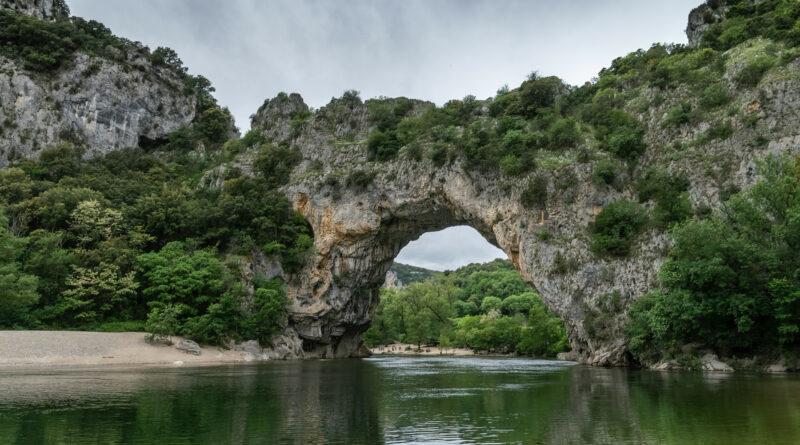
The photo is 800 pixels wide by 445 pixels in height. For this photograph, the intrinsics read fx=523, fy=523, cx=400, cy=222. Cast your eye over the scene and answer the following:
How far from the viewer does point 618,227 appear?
36.4 metres

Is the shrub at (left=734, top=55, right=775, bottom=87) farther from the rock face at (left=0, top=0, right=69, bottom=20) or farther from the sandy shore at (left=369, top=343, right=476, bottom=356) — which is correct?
the rock face at (left=0, top=0, right=69, bottom=20)

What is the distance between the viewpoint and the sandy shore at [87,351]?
103 feet

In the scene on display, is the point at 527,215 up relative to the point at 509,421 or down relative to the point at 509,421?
up

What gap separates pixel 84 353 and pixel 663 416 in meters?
35.0

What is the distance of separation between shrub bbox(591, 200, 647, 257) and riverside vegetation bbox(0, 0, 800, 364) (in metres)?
0.13

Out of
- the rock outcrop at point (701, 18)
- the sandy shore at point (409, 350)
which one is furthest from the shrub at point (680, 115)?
the sandy shore at point (409, 350)

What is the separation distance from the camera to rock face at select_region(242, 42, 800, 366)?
3466cm

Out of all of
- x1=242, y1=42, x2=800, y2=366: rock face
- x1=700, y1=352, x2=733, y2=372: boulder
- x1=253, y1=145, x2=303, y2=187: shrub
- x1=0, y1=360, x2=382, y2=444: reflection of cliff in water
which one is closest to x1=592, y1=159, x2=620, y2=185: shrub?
x1=242, y1=42, x2=800, y2=366: rock face

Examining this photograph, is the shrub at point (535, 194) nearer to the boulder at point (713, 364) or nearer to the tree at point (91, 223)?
the boulder at point (713, 364)

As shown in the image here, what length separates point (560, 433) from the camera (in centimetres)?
962

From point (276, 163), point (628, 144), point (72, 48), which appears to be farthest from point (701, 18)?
point (72, 48)

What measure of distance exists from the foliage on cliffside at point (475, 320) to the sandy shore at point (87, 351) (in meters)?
35.6

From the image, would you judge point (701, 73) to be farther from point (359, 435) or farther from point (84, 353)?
point (84, 353)

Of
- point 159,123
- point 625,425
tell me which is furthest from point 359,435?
point 159,123
